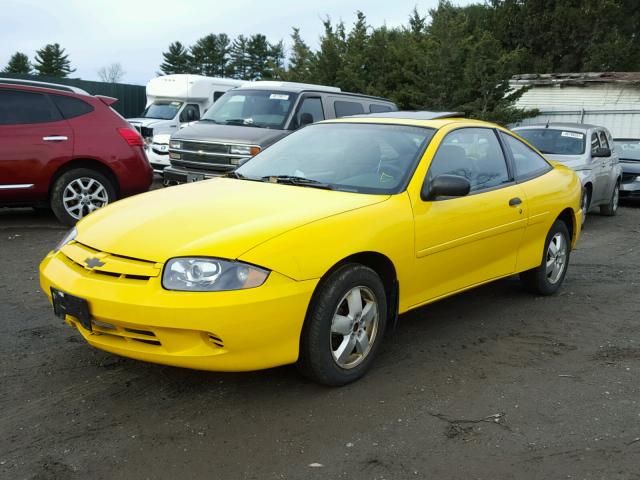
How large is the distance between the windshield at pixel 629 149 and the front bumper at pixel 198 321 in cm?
1272

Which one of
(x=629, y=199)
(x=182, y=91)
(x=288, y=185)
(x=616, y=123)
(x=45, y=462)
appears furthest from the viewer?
(x=616, y=123)

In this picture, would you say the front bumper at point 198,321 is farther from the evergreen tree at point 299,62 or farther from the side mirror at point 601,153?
the evergreen tree at point 299,62

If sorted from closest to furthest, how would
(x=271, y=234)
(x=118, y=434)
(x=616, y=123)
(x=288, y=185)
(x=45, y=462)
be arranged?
(x=45, y=462) → (x=118, y=434) → (x=271, y=234) → (x=288, y=185) → (x=616, y=123)

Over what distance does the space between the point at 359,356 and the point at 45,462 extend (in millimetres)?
1762

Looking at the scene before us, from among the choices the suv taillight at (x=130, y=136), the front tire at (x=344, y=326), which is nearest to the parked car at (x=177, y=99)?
the suv taillight at (x=130, y=136)

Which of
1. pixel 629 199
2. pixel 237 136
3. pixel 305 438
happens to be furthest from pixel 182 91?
pixel 305 438

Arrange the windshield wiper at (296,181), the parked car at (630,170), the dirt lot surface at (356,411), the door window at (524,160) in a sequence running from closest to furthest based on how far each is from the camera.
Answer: the dirt lot surface at (356,411)
the windshield wiper at (296,181)
the door window at (524,160)
the parked car at (630,170)

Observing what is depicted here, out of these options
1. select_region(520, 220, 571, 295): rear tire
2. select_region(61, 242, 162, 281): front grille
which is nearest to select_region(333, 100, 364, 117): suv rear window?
select_region(520, 220, 571, 295): rear tire

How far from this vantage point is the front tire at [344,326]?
3662mm

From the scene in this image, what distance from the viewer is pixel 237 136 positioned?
9.87 meters

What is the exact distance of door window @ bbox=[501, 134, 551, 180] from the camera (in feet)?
18.3

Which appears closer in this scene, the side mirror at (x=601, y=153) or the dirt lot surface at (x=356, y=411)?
the dirt lot surface at (x=356, y=411)

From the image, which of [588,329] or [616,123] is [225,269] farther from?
[616,123]

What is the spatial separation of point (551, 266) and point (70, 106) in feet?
19.7
